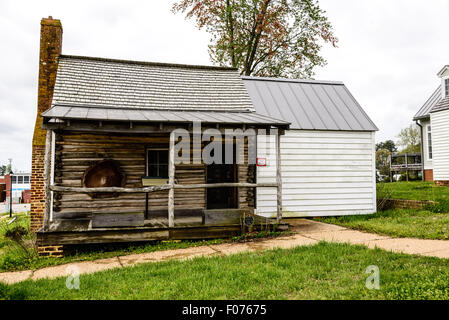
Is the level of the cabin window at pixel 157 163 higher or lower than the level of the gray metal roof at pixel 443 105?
lower

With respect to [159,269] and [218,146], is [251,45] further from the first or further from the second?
[159,269]

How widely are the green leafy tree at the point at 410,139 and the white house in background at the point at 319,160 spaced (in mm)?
35933

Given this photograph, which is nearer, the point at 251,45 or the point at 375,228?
the point at 375,228

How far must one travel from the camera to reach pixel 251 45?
22312 millimetres

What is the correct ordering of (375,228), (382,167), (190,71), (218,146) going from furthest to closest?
(382,167), (190,71), (218,146), (375,228)

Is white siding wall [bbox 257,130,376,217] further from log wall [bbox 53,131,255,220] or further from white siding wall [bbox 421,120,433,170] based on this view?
white siding wall [bbox 421,120,433,170]

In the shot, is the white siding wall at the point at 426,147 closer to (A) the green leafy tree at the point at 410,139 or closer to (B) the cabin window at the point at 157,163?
(B) the cabin window at the point at 157,163

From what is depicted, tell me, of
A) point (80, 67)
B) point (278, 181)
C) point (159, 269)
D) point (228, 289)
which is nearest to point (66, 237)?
point (159, 269)

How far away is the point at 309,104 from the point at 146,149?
6.03 meters

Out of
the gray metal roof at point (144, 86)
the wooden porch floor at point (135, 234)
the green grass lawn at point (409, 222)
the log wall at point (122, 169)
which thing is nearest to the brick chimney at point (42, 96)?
the gray metal roof at point (144, 86)

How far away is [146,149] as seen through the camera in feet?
33.6

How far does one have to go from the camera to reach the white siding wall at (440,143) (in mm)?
17516

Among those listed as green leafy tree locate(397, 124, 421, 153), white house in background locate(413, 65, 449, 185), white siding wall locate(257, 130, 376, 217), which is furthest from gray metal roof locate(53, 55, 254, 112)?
green leafy tree locate(397, 124, 421, 153)

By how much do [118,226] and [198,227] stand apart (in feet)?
5.72
